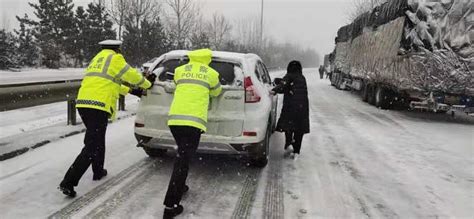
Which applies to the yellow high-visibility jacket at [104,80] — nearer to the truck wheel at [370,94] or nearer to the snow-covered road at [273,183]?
the snow-covered road at [273,183]

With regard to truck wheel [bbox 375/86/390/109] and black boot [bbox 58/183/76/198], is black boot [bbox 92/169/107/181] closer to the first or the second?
black boot [bbox 58/183/76/198]

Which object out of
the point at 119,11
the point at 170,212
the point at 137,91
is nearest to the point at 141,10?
the point at 119,11

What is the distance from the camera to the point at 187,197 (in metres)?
4.91

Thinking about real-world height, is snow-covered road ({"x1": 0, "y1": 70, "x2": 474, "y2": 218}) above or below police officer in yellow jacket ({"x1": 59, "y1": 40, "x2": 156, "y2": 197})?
below

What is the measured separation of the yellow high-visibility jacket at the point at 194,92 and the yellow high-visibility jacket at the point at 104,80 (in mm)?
751

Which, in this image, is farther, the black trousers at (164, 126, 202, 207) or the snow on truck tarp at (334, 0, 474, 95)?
the snow on truck tarp at (334, 0, 474, 95)

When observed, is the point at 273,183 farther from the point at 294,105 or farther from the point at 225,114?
the point at 294,105

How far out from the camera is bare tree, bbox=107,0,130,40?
38028 mm

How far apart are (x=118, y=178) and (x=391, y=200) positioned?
11.0 feet

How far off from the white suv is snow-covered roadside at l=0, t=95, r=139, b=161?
227cm

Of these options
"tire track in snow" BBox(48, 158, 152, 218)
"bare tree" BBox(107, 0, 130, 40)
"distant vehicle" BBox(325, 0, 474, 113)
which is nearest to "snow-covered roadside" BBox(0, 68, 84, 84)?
"bare tree" BBox(107, 0, 130, 40)

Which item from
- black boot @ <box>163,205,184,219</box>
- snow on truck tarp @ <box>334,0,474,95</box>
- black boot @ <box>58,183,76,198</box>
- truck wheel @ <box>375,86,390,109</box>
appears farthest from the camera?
truck wheel @ <box>375,86,390,109</box>

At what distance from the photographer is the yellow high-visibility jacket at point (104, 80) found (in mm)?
4766

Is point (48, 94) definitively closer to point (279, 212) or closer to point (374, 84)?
point (279, 212)
